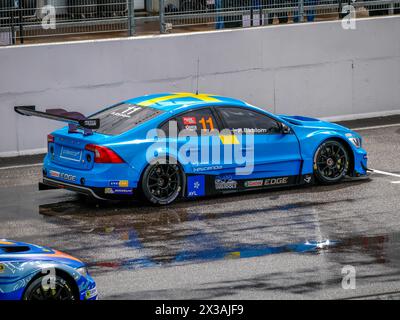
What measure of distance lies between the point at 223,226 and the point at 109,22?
653 centimetres

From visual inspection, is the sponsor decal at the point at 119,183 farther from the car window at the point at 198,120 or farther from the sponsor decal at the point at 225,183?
the sponsor decal at the point at 225,183

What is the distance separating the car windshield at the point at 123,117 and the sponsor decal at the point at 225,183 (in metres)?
1.20

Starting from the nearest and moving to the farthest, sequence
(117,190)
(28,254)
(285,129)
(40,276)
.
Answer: (40,276)
(28,254)
(117,190)
(285,129)

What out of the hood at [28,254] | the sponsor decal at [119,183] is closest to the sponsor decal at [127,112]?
the sponsor decal at [119,183]

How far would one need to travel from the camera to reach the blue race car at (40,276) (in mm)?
9156

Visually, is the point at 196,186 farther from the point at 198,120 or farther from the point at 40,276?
the point at 40,276

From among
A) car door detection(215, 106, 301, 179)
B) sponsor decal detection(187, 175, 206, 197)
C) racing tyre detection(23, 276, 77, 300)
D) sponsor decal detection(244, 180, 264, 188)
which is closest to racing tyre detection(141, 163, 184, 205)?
sponsor decal detection(187, 175, 206, 197)

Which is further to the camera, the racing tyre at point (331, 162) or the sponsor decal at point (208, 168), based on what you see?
the racing tyre at point (331, 162)

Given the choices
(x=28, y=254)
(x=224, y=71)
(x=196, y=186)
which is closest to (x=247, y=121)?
(x=196, y=186)

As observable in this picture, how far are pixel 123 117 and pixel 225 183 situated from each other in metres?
1.62

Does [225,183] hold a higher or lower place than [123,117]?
lower

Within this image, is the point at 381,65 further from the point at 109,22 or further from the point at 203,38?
the point at 109,22

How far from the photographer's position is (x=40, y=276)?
932 cm
